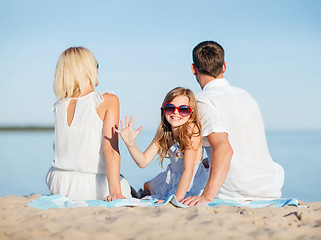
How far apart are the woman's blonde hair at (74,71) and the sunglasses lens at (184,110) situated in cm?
103

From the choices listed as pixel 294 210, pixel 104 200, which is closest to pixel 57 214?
pixel 104 200

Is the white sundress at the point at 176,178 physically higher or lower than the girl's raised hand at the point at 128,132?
lower

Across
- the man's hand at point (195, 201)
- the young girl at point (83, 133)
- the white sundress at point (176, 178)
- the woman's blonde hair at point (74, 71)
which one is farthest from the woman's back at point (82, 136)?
the man's hand at point (195, 201)

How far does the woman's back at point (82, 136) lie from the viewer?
464 cm

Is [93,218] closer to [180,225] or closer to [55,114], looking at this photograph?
[180,225]

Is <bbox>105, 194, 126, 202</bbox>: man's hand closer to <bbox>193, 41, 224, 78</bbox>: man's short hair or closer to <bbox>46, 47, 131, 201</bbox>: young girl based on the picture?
<bbox>46, 47, 131, 201</bbox>: young girl

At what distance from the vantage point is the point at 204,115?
4.55 m

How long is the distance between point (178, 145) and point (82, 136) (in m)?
1.05

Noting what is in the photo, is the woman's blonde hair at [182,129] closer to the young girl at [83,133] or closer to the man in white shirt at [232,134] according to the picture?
the man in white shirt at [232,134]

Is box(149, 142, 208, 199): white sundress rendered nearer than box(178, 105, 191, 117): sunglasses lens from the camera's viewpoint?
No

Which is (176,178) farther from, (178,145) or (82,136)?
(82,136)

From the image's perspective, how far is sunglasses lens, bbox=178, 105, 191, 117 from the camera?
14.7 feet

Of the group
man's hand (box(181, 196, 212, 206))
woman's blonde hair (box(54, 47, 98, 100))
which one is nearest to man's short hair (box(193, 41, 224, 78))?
woman's blonde hair (box(54, 47, 98, 100))

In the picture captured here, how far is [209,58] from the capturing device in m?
4.68
